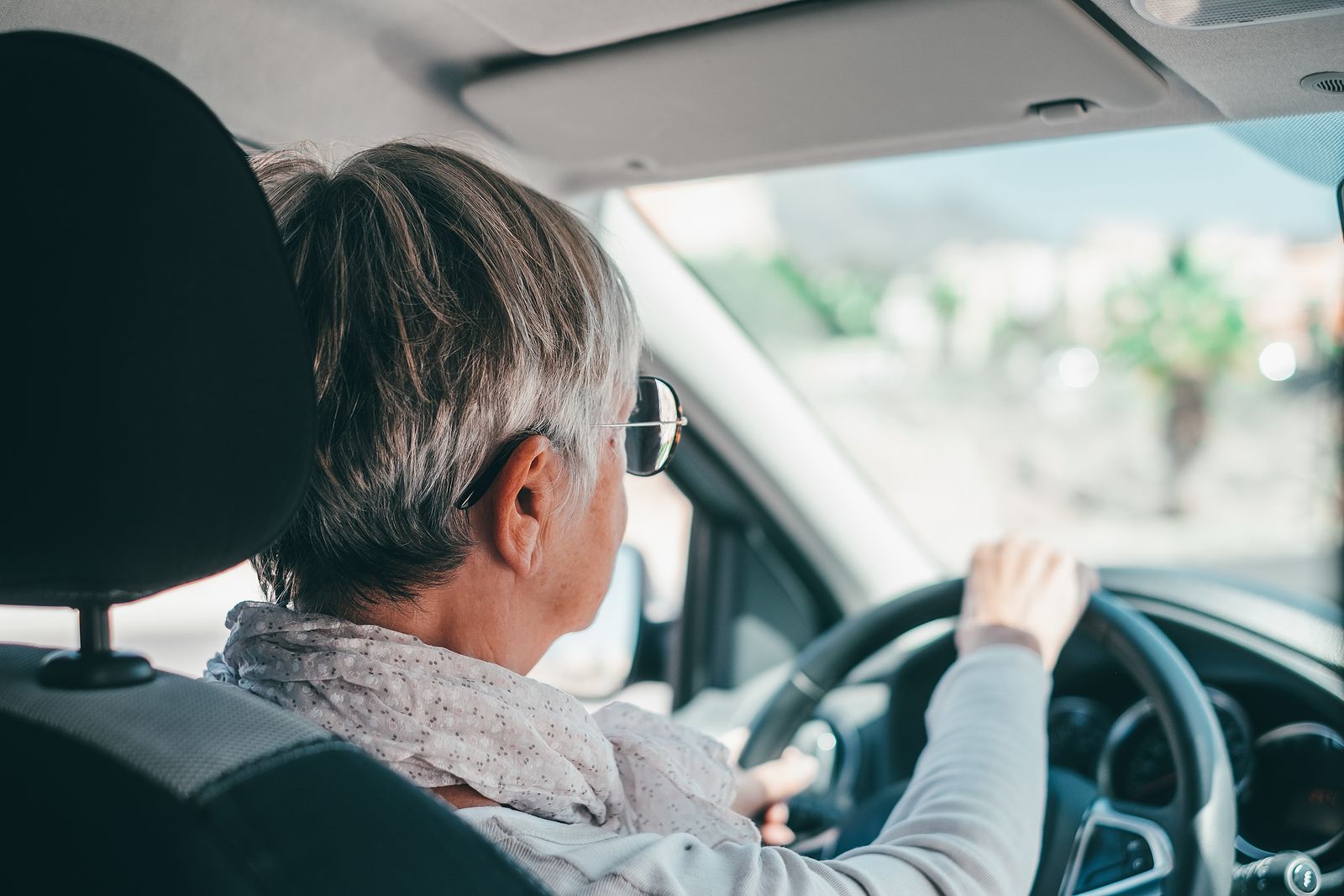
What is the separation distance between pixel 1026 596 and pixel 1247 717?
1.42 feet

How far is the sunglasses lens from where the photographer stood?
1.44 metres

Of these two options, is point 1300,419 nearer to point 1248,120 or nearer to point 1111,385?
point 1111,385

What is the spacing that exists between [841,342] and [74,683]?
14.6m

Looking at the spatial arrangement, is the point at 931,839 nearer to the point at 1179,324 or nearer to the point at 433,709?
the point at 433,709

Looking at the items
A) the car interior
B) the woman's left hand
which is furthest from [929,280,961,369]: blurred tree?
the woman's left hand

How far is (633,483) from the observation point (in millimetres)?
1615

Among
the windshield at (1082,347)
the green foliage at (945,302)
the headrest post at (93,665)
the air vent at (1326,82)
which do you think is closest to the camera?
the headrest post at (93,665)

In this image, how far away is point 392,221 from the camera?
117 cm

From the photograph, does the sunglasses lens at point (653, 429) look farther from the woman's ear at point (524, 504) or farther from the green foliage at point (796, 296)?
the green foliage at point (796, 296)

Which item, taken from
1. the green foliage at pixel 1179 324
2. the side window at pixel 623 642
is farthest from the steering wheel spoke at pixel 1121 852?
the green foliage at pixel 1179 324

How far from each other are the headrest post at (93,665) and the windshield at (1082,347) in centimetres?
1171

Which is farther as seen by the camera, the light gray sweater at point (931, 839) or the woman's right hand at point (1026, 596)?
the woman's right hand at point (1026, 596)

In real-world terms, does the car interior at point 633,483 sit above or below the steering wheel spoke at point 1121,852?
above

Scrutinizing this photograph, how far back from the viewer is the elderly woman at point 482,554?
109 centimetres
